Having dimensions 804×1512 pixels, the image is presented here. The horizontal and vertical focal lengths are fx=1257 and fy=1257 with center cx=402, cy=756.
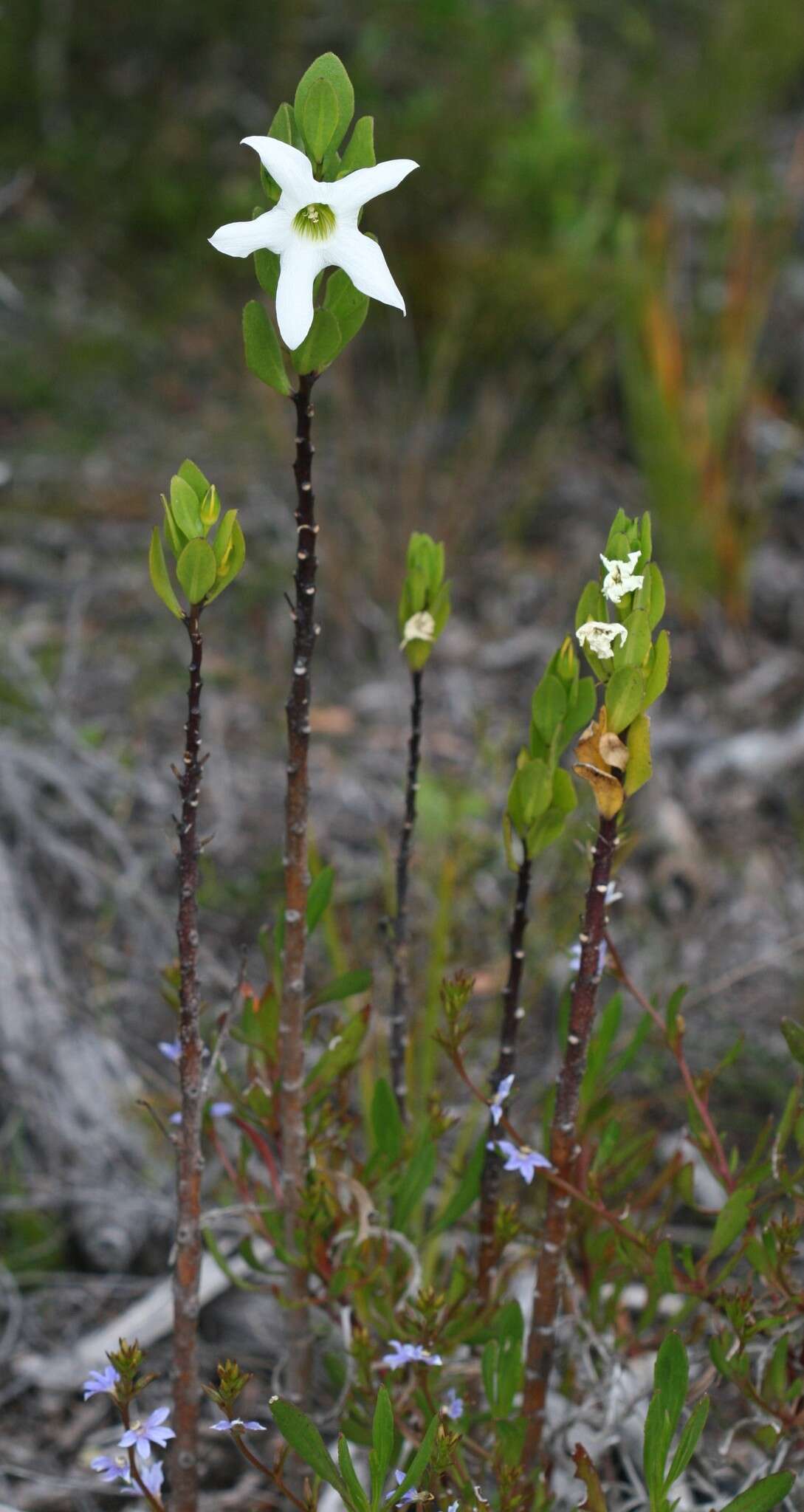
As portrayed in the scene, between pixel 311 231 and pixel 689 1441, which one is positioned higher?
pixel 311 231

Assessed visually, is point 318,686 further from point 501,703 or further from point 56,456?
point 56,456

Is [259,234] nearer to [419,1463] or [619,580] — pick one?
[619,580]

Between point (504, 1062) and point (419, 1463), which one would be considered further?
point (504, 1062)

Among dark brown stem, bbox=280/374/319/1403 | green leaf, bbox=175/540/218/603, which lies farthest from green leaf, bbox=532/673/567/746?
green leaf, bbox=175/540/218/603

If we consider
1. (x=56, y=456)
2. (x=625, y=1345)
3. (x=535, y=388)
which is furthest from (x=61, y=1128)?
(x=535, y=388)

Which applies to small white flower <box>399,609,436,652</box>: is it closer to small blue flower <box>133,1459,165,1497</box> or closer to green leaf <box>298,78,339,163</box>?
green leaf <box>298,78,339,163</box>

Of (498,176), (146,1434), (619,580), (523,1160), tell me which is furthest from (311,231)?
(498,176)

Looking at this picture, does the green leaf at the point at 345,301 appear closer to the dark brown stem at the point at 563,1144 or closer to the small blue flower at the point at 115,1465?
the dark brown stem at the point at 563,1144

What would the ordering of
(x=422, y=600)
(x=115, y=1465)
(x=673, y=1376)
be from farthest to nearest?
(x=422, y=600)
(x=115, y=1465)
(x=673, y=1376)
